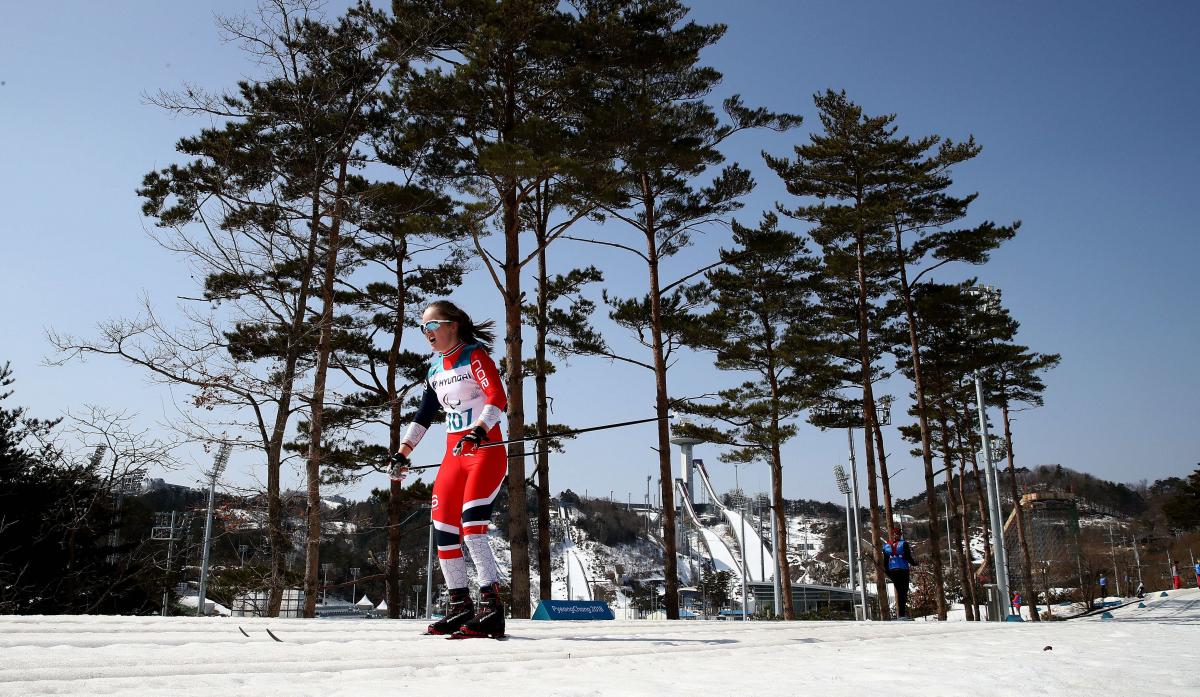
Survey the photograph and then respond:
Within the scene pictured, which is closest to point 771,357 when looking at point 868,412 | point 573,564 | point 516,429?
point 868,412

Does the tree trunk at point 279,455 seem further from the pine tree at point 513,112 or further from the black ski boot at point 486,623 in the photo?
the black ski boot at point 486,623

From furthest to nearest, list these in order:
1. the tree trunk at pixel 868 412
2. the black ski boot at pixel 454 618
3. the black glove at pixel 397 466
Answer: the tree trunk at pixel 868 412, the black glove at pixel 397 466, the black ski boot at pixel 454 618

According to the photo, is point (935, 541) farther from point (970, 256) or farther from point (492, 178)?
point (492, 178)

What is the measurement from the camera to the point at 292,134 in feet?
47.4

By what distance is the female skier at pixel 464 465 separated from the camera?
532cm

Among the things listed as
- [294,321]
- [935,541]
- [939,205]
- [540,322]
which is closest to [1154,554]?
[935,541]

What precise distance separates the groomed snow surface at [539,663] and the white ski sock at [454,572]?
409 millimetres

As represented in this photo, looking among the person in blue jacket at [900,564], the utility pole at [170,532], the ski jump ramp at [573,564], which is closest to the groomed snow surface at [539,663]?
the person in blue jacket at [900,564]

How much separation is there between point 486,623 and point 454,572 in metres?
0.54

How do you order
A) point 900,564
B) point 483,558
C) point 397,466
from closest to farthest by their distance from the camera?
point 483,558, point 397,466, point 900,564

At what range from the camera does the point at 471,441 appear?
5297mm

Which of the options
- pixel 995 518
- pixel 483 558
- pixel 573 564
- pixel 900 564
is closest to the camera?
pixel 483 558

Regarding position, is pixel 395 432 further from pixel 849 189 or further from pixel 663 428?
pixel 849 189

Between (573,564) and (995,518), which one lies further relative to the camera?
(573,564)
